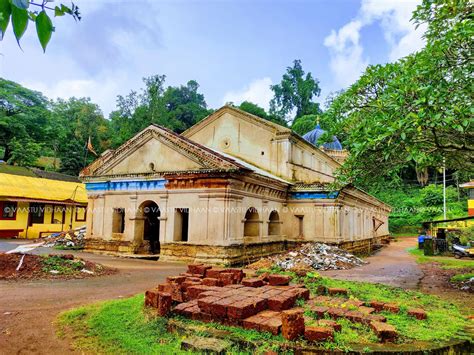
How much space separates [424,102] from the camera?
6953 mm

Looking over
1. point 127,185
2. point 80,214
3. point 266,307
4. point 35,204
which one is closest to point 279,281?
point 266,307

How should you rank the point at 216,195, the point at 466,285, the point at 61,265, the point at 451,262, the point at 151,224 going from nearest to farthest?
1. the point at 466,285
2. the point at 61,265
3. the point at 216,195
4. the point at 451,262
5. the point at 151,224

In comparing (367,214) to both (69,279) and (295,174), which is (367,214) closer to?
(295,174)

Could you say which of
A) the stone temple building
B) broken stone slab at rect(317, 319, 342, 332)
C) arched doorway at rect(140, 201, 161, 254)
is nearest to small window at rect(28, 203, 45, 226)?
the stone temple building

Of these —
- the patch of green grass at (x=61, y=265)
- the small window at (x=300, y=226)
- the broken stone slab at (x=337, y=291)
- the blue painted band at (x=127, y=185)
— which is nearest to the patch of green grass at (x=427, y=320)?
the broken stone slab at (x=337, y=291)

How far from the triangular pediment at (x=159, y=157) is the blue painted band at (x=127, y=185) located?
1.43ft

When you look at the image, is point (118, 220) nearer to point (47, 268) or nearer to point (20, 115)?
point (47, 268)

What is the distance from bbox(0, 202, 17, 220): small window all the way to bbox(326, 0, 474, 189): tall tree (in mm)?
24515

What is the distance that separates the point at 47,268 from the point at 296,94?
52.6 meters

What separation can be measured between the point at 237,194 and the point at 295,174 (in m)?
5.77

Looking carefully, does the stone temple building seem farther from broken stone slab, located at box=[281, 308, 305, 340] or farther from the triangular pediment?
broken stone slab, located at box=[281, 308, 305, 340]

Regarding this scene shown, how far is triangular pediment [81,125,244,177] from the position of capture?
14.4m

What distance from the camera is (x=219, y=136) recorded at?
2098 centimetres

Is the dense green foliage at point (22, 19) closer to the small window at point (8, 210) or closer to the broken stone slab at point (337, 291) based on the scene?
the broken stone slab at point (337, 291)
